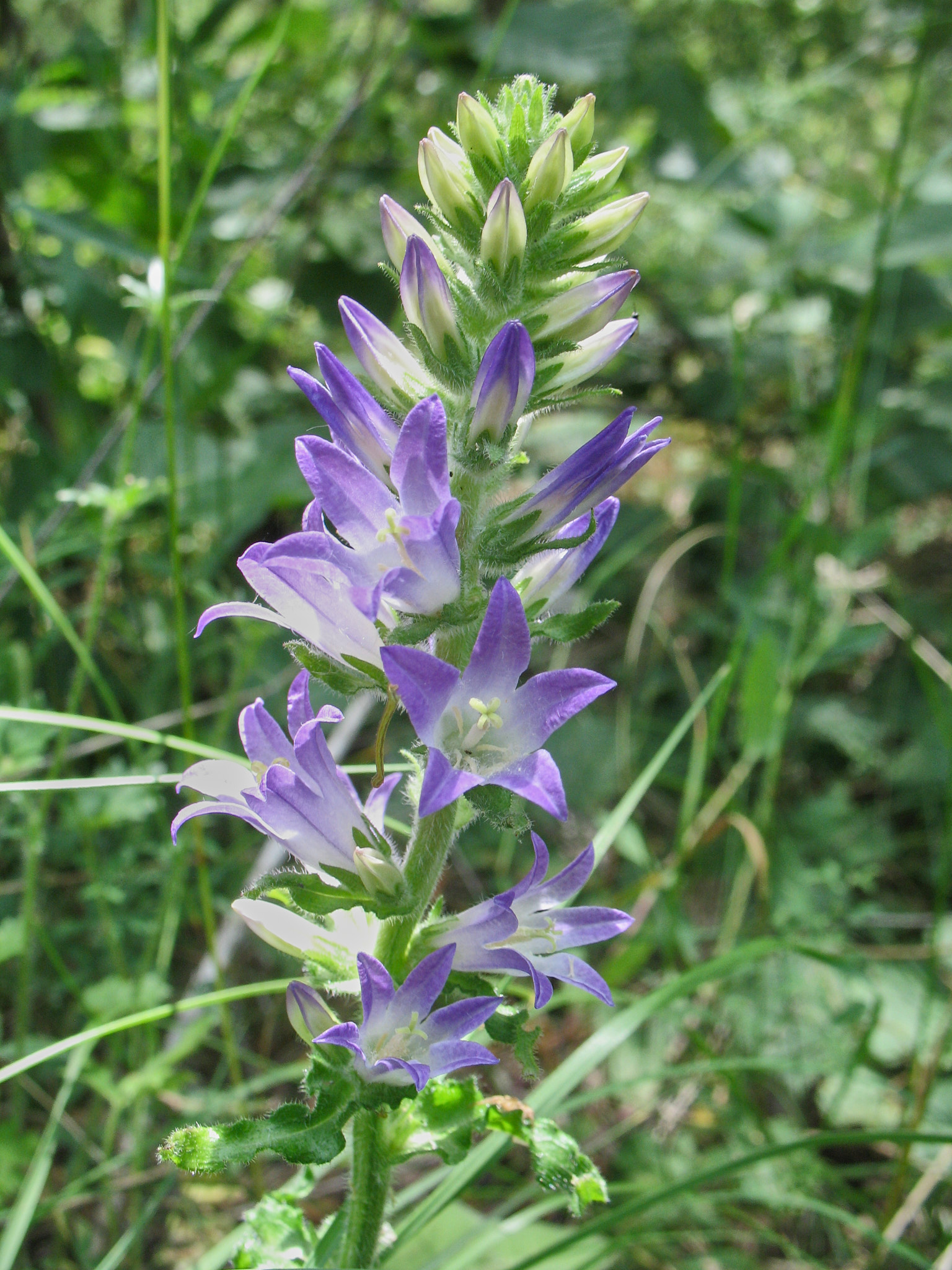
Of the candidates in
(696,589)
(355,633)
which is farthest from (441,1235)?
(696,589)

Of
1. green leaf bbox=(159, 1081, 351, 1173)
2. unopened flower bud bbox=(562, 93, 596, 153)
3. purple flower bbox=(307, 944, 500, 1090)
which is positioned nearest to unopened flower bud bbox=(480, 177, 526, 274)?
unopened flower bud bbox=(562, 93, 596, 153)

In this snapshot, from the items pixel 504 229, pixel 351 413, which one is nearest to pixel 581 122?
pixel 504 229

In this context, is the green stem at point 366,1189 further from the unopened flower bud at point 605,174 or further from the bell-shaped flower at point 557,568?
the unopened flower bud at point 605,174

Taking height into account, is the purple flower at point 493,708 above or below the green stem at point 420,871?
above

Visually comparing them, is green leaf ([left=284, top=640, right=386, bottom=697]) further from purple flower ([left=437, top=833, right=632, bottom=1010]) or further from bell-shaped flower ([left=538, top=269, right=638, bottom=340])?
bell-shaped flower ([left=538, top=269, right=638, bottom=340])

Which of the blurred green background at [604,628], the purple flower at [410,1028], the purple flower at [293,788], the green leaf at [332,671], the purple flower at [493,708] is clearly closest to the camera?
the purple flower at [493,708]

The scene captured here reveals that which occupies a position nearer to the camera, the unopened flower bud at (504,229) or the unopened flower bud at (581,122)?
the unopened flower bud at (504,229)

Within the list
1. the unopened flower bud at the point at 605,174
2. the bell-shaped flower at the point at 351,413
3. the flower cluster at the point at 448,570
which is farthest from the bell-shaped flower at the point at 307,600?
the unopened flower bud at the point at 605,174

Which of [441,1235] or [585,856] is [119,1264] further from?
[585,856]
